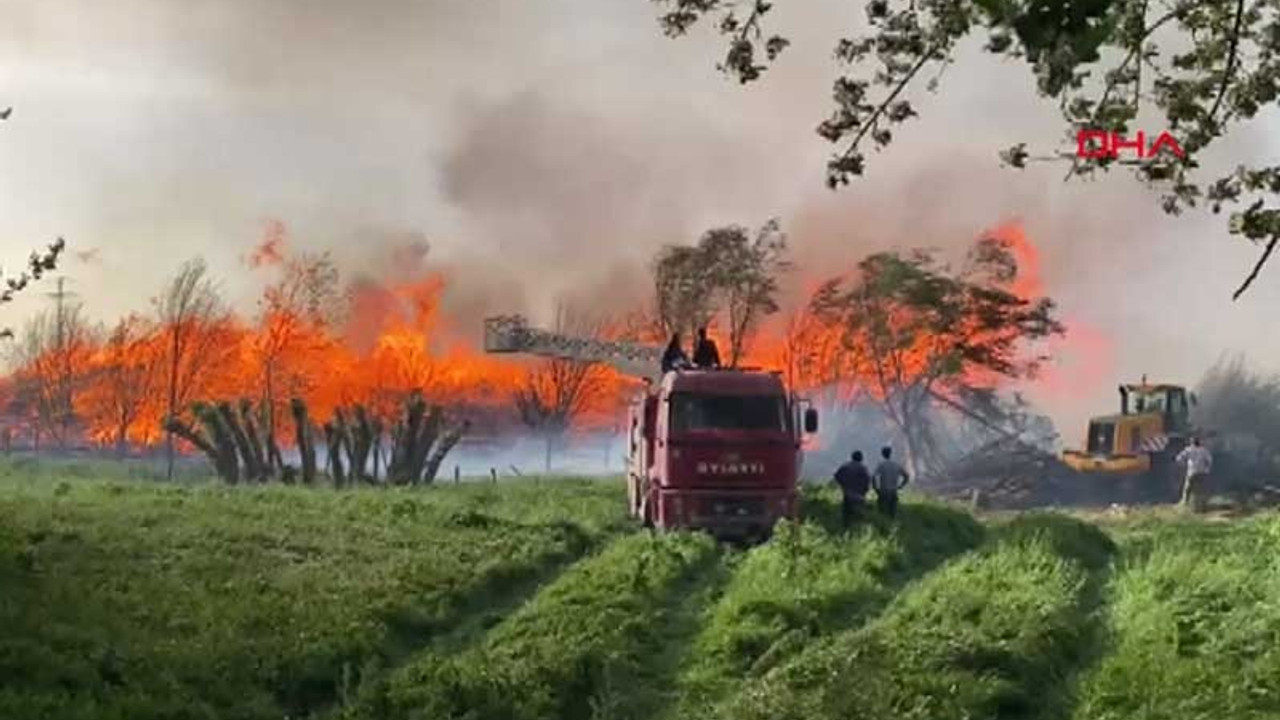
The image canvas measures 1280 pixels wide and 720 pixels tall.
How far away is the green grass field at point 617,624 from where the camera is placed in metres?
11.6

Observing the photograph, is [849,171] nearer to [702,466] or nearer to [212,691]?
[212,691]

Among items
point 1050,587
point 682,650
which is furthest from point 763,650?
point 1050,587

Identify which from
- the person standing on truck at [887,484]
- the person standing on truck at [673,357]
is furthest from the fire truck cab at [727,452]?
the person standing on truck at [887,484]

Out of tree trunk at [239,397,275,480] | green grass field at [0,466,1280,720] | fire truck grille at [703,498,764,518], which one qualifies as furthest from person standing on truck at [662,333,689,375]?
tree trunk at [239,397,275,480]

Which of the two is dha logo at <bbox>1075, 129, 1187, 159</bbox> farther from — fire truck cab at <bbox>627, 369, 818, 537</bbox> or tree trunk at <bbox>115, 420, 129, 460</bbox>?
tree trunk at <bbox>115, 420, 129, 460</bbox>

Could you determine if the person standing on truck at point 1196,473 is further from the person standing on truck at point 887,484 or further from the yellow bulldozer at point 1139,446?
the person standing on truck at point 887,484

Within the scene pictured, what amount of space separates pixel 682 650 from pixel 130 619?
514cm

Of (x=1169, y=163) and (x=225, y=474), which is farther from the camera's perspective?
(x=225, y=474)

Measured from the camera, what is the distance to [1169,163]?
8102 mm

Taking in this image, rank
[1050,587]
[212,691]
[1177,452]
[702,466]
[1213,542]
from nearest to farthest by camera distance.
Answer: [212,691] → [1050,587] → [1213,542] → [702,466] → [1177,452]

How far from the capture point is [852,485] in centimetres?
2561

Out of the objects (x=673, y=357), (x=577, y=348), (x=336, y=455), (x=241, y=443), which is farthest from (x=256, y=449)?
(x=673, y=357)

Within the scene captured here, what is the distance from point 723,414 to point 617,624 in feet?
30.2

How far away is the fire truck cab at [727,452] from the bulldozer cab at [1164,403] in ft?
64.0
